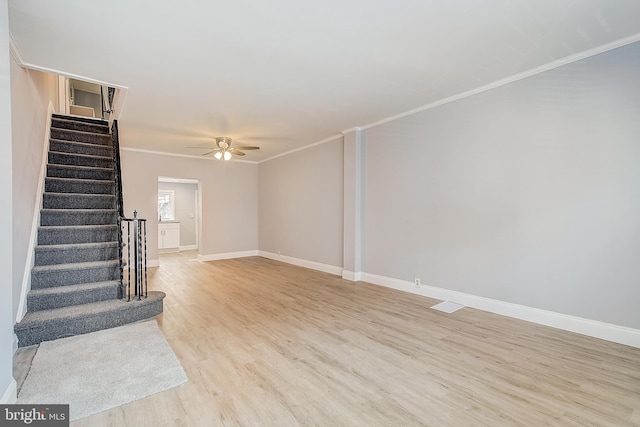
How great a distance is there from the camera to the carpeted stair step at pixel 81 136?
489 centimetres

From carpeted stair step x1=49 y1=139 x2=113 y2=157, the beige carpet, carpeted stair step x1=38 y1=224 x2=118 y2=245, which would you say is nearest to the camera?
the beige carpet

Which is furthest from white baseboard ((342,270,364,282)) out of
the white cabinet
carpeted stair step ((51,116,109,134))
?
the white cabinet

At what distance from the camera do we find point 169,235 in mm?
9445

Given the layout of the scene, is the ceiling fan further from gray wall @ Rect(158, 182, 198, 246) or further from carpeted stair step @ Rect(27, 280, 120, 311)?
gray wall @ Rect(158, 182, 198, 246)

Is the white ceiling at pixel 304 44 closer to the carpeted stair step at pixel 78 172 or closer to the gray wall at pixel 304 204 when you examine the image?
the carpeted stair step at pixel 78 172

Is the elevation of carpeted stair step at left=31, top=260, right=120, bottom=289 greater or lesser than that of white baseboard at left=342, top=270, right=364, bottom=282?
greater

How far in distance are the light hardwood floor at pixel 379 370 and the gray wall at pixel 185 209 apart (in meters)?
6.54

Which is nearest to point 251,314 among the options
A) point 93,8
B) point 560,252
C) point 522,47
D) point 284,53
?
point 284,53

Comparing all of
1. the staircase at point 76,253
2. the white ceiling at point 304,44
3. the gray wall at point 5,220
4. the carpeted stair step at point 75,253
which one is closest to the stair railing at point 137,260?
the staircase at point 76,253

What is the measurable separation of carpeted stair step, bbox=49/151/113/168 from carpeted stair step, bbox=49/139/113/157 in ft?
0.53

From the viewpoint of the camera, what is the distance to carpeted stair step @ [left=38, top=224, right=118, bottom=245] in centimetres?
370

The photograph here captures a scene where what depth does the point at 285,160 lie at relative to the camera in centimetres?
746

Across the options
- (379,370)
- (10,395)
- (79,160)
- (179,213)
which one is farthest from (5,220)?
(179,213)

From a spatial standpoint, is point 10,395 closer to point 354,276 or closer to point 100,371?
point 100,371
